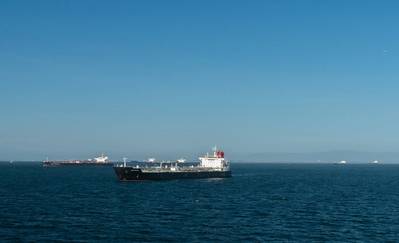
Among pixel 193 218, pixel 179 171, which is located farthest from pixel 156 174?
pixel 193 218

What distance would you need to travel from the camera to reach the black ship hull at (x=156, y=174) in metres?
160

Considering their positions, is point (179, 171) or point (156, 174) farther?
point (179, 171)

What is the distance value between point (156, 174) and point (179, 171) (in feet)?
39.5

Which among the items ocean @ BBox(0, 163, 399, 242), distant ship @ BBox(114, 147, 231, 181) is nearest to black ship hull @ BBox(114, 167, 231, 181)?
distant ship @ BBox(114, 147, 231, 181)

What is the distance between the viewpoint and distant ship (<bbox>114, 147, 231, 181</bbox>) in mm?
160125

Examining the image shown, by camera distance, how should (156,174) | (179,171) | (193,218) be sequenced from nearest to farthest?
1. (193,218)
2. (156,174)
3. (179,171)

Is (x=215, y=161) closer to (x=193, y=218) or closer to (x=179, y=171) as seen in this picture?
(x=179, y=171)

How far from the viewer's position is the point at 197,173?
181250 mm

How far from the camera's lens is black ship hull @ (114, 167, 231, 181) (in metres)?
160

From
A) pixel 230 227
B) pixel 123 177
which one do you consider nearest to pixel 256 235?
pixel 230 227

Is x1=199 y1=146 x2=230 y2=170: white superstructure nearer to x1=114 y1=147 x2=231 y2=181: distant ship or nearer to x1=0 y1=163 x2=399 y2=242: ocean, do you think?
x1=114 y1=147 x2=231 y2=181: distant ship

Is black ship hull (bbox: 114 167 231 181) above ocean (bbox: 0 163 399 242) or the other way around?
above

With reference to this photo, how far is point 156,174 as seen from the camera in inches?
6526

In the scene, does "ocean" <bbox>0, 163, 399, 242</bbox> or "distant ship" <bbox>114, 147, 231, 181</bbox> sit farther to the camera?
"distant ship" <bbox>114, 147, 231, 181</bbox>
